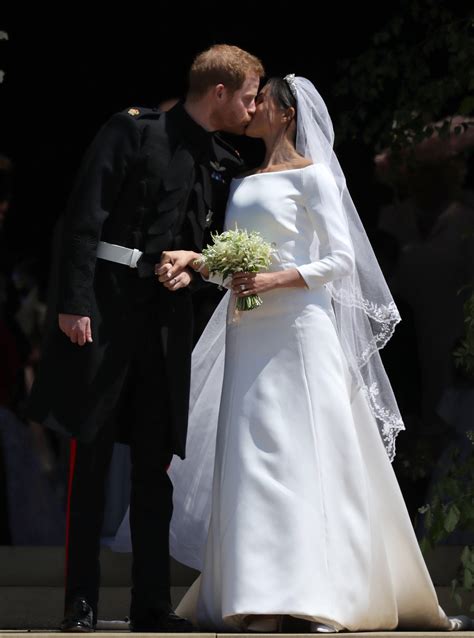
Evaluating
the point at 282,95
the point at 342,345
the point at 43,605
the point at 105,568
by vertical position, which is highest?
the point at 282,95

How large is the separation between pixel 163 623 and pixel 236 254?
49.2 inches

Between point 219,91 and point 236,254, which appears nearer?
point 236,254

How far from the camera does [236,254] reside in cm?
459

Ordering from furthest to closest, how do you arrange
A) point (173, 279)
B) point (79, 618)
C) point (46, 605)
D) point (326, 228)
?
point (46, 605)
point (326, 228)
point (173, 279)
point (79, 618)

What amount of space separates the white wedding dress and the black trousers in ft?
0.64

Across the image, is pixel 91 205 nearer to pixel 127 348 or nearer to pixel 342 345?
pixel 127 348

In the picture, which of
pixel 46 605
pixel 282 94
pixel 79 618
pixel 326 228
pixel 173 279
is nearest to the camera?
pixel 79 618

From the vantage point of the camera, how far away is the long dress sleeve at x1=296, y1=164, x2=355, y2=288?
188 inches

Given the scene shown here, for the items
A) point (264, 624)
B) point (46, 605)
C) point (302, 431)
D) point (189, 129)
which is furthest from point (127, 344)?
point (46, 605)

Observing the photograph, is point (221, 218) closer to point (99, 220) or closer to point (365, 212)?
point (99, 220)

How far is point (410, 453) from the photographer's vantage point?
6.96 metres

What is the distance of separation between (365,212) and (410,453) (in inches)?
53.6

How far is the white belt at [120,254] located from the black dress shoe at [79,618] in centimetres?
112

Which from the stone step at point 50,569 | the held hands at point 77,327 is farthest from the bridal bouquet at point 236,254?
the stone step at point 50,569
